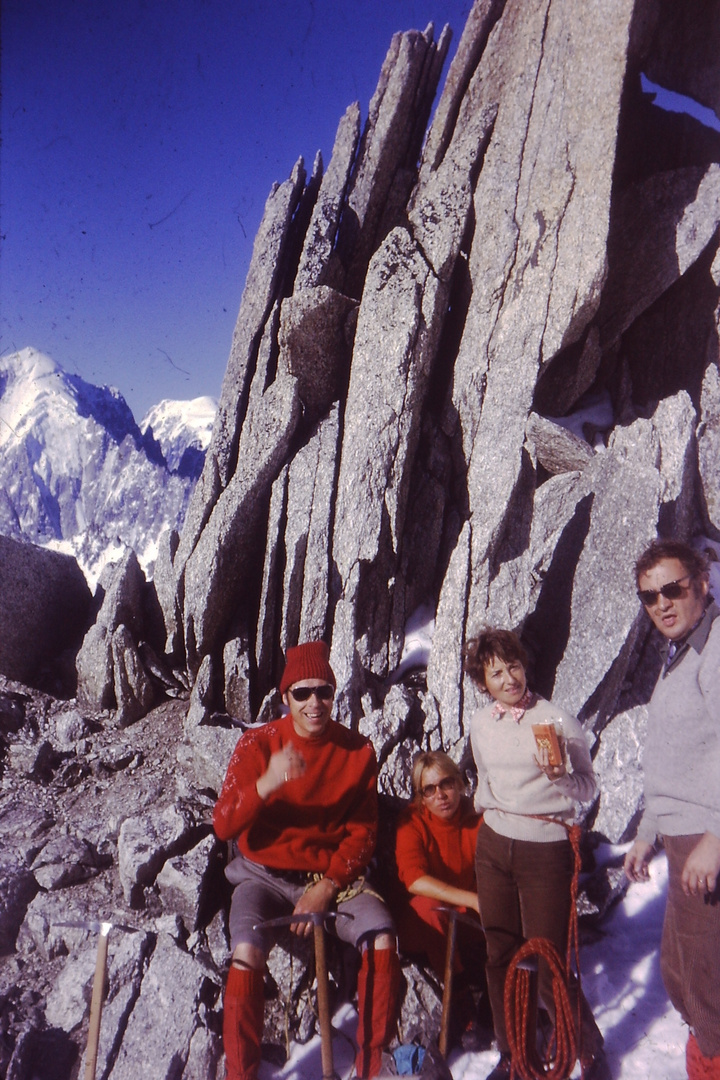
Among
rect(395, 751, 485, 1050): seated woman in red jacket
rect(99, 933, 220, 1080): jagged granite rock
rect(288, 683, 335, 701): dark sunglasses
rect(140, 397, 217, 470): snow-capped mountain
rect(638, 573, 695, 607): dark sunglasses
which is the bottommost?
rect(99, 933, 220, 1080): jagged granite rock

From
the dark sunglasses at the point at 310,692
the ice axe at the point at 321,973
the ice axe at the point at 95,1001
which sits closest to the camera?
the ice axe at the point at 95,1001

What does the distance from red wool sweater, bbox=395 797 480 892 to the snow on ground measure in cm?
145

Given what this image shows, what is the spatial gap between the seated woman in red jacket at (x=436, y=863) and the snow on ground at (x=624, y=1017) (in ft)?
2.63

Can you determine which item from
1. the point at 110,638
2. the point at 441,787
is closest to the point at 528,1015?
the point at 441,787

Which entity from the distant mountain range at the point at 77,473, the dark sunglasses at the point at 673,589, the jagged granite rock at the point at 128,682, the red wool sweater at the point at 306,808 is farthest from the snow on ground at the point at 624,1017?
the distant mountain range at the point at 77,473

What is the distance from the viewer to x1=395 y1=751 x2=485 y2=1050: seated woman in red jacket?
5523 mm

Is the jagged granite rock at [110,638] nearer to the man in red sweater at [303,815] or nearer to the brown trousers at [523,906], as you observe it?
the man in red sweater at [303,815]

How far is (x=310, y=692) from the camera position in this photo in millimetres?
5566

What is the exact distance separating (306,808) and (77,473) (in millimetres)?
130600

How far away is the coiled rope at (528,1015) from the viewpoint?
4.37 meters

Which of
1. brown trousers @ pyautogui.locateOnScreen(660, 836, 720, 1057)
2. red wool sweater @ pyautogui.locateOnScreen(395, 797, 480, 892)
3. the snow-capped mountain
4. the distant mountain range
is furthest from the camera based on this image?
the snow-capped mountain

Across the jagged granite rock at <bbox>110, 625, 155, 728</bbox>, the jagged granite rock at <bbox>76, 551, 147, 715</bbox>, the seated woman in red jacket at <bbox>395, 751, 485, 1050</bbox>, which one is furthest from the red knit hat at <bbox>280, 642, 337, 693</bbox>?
the jagged granite rock at <bbox>76, 551, 147, 715</bbox>

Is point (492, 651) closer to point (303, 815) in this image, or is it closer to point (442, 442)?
point (303, 815)

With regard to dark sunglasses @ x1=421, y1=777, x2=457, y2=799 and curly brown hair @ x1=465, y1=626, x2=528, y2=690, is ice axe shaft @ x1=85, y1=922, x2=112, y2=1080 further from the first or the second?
curly brown hair @ x1=465, y1=626, x2=528, y2=690
